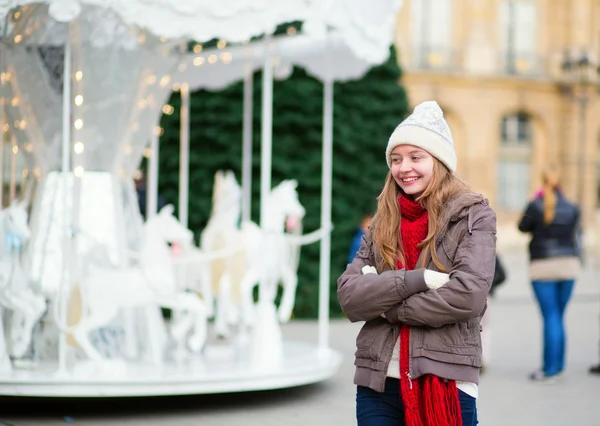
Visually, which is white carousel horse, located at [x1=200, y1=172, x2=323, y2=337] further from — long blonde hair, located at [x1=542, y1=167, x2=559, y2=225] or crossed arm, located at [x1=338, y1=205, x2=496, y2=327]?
crossed arm, located at [x1=338, y1=205, x2=496, y2=327]

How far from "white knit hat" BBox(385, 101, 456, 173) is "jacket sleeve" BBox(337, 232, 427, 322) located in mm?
456

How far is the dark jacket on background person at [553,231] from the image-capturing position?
9375 mm

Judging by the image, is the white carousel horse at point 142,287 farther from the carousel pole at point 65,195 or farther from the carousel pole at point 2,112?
the carousel pole at point 2,112

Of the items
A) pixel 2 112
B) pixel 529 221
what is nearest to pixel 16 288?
pixel 2 112

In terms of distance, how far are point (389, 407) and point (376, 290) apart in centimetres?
42

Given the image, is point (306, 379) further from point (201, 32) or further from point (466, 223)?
point (466, 223)

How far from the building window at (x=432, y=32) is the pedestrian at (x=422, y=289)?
33609 mm

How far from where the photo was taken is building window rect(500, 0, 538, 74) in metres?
38.2

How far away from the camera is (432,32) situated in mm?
37375

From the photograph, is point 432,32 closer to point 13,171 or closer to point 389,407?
point 13,171

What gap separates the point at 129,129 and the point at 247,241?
1402 millimetres

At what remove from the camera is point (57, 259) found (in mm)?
8727

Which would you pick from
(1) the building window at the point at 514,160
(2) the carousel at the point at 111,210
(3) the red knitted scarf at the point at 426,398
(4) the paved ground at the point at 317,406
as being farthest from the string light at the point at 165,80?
(1) the building window at the point at 514,160

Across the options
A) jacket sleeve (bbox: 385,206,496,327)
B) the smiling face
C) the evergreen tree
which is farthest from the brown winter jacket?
the evergreen tree
